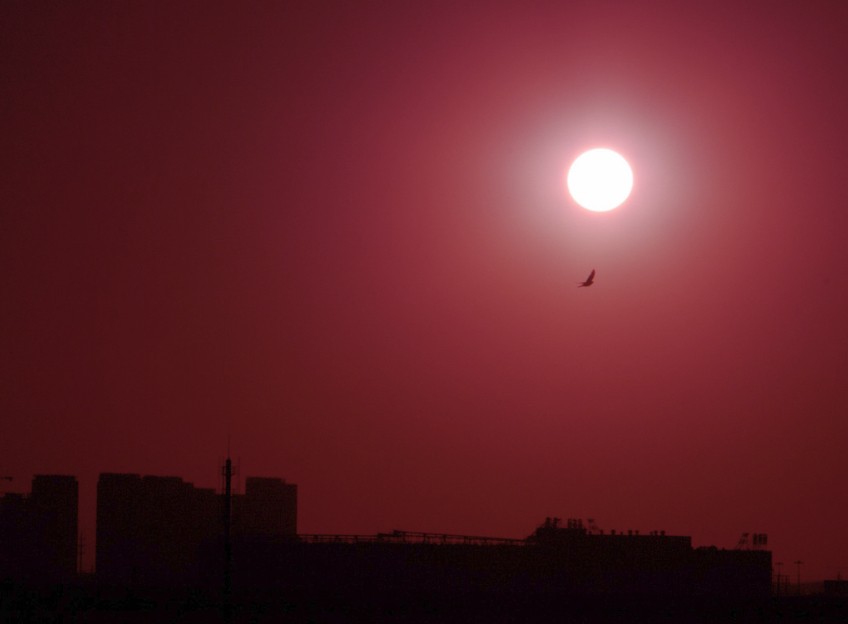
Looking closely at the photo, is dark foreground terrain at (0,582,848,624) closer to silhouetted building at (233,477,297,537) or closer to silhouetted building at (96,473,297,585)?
silhouetted building at (96,473,297,585)

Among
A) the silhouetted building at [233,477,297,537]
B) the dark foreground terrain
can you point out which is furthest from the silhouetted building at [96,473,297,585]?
the dark foreground terrain

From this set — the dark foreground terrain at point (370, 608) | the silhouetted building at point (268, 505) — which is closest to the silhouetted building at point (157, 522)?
the silhouetted building at point (268, 505)

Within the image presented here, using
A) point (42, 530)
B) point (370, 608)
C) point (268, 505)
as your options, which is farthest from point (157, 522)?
point (370, 608)

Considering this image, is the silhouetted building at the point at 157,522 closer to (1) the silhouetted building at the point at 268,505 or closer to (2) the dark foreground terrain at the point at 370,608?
(1) the silhouetted building at the point at 268,505

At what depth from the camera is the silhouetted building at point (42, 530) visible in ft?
411

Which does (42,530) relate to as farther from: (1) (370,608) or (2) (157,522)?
(1) (370,608)

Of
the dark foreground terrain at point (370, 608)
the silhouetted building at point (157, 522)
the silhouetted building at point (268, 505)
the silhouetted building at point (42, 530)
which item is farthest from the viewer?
the silhouetted building at point (268, 505)

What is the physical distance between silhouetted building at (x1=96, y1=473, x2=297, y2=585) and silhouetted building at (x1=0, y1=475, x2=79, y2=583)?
327cm

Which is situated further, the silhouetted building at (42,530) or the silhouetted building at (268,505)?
the silhouetted building at (268,505)

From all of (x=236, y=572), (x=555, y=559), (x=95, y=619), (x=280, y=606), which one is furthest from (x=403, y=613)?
(x=555, y=559)

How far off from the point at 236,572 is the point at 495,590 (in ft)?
57.8

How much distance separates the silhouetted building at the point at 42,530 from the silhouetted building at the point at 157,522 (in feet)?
10.7

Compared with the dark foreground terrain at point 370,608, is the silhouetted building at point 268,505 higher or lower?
higher

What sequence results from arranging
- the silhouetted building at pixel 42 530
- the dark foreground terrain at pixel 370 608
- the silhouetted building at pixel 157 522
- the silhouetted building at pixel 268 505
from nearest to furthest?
the dark foreground terrain at pixel 370 608 → the silhouetted building at pixel 42 530 → the silhouetted building at pixel 157 522 → the silhouetted building at pixel 268 505
